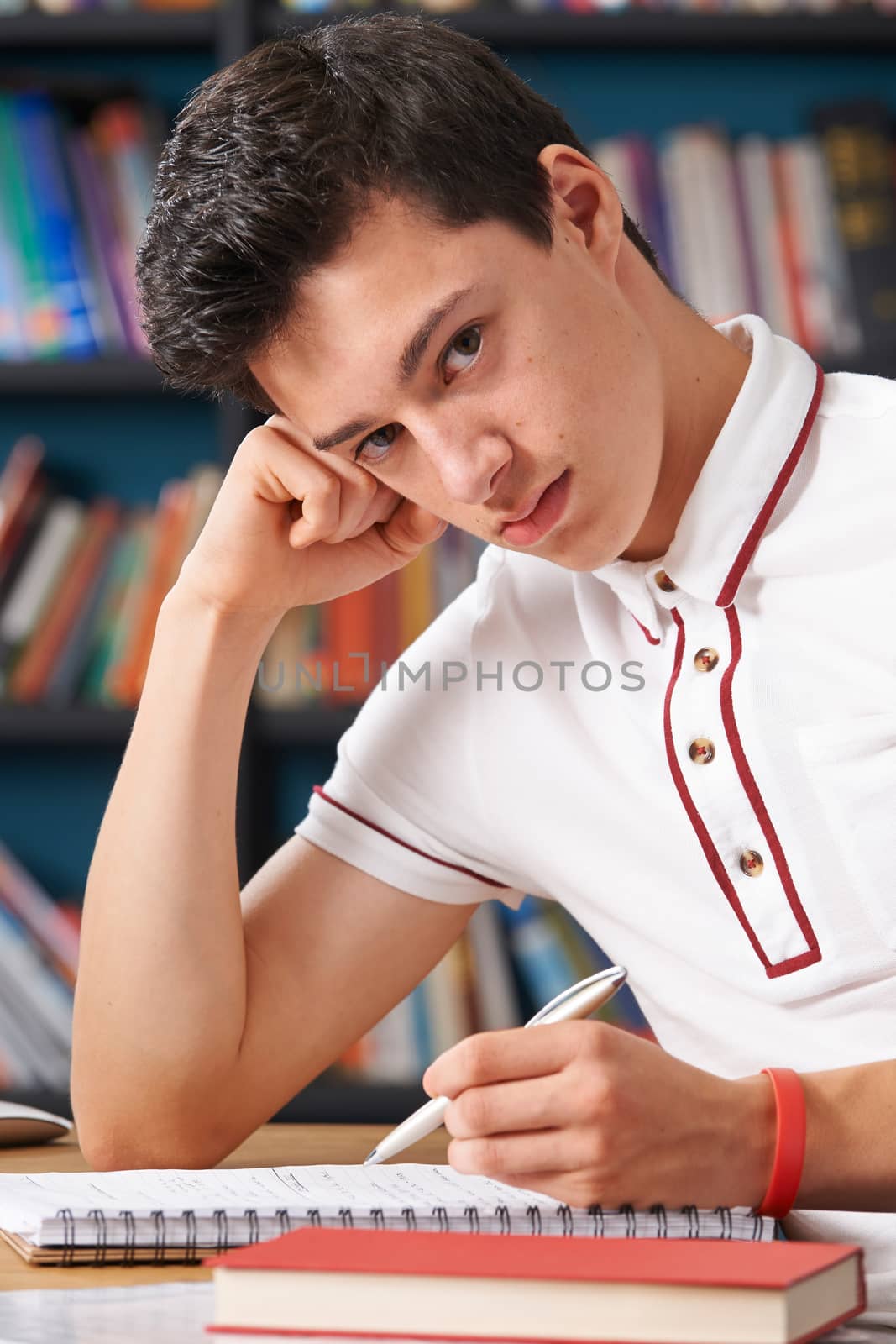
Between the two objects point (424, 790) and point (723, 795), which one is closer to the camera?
point (723, 795)

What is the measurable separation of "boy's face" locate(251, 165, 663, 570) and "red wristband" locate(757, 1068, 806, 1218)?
0.39m

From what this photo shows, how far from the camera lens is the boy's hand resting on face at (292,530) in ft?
3.50

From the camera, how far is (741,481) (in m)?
0.95

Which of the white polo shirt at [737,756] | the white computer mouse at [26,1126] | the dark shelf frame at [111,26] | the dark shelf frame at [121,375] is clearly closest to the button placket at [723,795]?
the white polo shirt at [737,756]

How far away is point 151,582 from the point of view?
78.2 inches

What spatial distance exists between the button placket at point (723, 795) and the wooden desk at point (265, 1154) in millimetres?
268

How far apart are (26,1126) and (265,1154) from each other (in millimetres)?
195

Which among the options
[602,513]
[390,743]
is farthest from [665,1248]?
[390,743]

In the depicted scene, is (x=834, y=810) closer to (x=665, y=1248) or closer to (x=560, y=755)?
(x=560, y=755)

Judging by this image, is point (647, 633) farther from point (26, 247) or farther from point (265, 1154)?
point (26, 247)

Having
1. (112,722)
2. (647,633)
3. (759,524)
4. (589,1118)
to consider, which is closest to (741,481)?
(759,524)

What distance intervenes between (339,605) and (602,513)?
3.47 feet

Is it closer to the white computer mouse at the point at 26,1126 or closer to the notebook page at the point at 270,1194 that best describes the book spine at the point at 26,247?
the white computer mouse at the point at 26,1126

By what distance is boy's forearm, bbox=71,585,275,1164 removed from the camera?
1034mm
